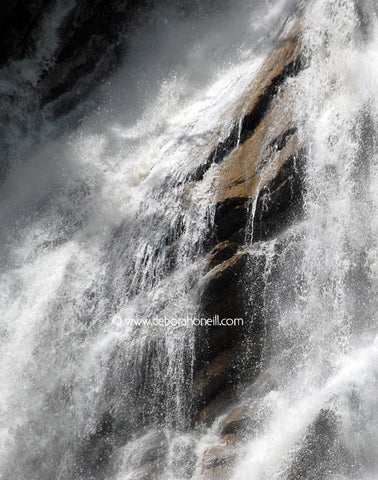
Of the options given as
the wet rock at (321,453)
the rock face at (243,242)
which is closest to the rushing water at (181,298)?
the wet rock at (321,453)

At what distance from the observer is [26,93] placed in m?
8.06

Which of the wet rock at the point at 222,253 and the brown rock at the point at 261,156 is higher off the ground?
the brown rock at the point at 261,156

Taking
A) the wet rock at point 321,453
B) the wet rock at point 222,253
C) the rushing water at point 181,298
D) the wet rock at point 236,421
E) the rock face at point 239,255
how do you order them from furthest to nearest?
the wet rock at point 222,253, the rock face at point 239,255, the wet rock at point 236,421, the rushing water at point 181,298, the wet rock at point 321,453

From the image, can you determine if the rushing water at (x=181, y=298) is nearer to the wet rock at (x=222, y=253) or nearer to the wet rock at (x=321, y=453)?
the wet rock at (x=321, y=453)

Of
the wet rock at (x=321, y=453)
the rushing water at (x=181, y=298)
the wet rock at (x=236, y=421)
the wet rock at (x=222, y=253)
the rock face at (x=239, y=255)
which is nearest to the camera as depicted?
the wet rock at (x=321, y=453)

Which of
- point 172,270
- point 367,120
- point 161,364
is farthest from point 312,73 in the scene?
point 161,364

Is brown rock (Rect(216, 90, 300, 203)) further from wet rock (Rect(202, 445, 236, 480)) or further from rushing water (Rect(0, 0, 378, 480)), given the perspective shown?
wet rock (Rect(202, 445, 236, 480))

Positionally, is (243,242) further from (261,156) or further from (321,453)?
(321,453)

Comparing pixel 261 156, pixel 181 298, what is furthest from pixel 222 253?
pixel 261 156

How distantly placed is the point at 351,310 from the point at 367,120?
5.98 feet

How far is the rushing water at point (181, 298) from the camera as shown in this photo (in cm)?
412

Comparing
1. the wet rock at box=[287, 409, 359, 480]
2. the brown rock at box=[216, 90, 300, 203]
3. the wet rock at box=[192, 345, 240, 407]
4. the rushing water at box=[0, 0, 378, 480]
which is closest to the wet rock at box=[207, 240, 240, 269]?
the rushing water at box=[0, 0, 378, 480]

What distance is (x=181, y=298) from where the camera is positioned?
16.1 ft

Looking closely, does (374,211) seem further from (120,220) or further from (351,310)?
(120,220)
